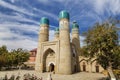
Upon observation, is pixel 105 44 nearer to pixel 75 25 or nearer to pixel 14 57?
pixel 75 25

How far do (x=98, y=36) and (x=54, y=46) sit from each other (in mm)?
17464

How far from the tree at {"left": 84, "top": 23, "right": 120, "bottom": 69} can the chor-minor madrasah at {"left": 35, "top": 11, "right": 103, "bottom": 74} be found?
10.0 metres

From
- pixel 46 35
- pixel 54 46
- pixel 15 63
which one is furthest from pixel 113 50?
pixel 15 63

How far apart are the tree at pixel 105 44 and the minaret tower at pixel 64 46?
1223cm

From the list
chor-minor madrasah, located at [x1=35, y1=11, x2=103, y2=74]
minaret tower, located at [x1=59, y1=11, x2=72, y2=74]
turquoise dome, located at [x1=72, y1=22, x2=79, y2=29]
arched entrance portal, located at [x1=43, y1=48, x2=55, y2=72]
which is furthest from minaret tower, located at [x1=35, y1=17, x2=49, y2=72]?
turquoise dome, located at [x1=72, y1=22, x2=79, y2=29]

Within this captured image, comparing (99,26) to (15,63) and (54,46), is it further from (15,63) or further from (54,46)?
(15,63)

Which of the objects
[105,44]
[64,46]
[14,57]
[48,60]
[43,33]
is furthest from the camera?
[14,57]

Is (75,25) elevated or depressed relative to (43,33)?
elevated

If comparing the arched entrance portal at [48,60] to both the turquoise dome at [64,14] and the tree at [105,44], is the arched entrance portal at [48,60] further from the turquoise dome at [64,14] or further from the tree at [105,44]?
the tree at [105,44]

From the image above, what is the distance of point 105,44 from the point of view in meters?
17.1

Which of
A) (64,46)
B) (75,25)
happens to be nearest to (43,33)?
(64,46)

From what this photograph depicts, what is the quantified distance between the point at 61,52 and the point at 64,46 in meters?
1.47

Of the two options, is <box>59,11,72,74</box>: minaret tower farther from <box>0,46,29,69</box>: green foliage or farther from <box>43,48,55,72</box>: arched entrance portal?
<box>0,46,29,69</box>: green foliage

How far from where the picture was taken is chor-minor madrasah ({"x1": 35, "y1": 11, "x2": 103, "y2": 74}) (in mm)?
30683
